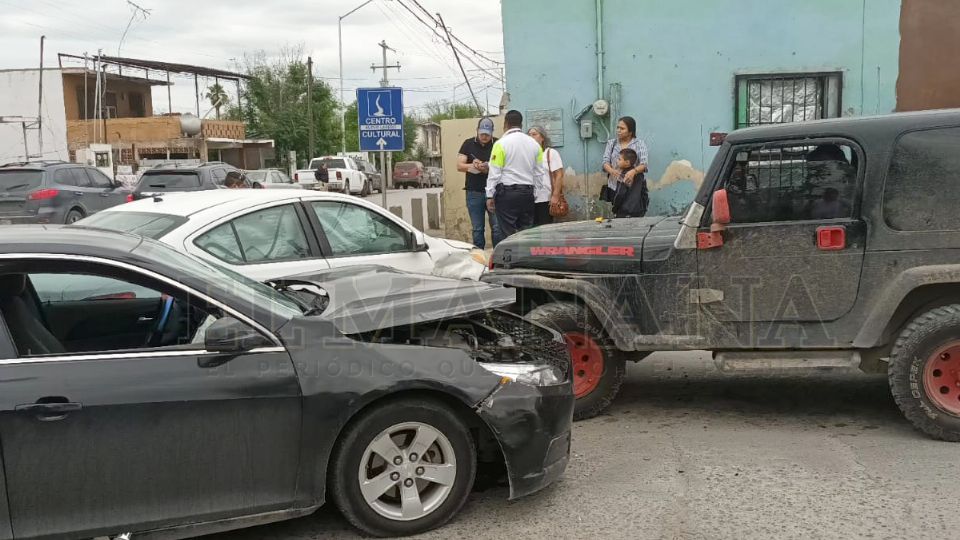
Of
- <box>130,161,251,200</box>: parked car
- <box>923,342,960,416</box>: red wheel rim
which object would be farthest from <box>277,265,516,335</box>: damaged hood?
<box>130,161,251,200</box>: parked car

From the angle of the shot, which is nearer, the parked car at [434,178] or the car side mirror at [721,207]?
the car side mirror at [721,207]

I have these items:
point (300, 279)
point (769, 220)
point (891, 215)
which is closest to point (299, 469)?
point (300, 279)

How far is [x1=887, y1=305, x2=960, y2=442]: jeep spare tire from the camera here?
4891 millimetres

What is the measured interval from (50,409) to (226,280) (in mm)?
971

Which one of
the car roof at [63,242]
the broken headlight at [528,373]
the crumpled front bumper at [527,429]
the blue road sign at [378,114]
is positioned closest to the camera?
the car roof at [63,242]

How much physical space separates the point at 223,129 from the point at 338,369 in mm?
42803

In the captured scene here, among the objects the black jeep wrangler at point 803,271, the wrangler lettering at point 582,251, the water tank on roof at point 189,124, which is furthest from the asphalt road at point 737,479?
the water tank on roof at point 189,124

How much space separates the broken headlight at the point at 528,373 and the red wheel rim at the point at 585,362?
53.6 inches

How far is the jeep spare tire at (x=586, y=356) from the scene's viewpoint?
5.52 m

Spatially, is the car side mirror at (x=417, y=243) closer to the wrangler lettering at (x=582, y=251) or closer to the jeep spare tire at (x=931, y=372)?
the wrangler lettering at (x=582, y=251)

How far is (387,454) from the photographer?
12.4 feet

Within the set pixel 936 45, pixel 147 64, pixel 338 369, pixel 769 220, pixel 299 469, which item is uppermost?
pixel 147 64

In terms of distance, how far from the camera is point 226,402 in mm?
3520

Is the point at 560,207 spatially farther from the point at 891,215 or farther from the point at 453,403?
the point at 453,403
